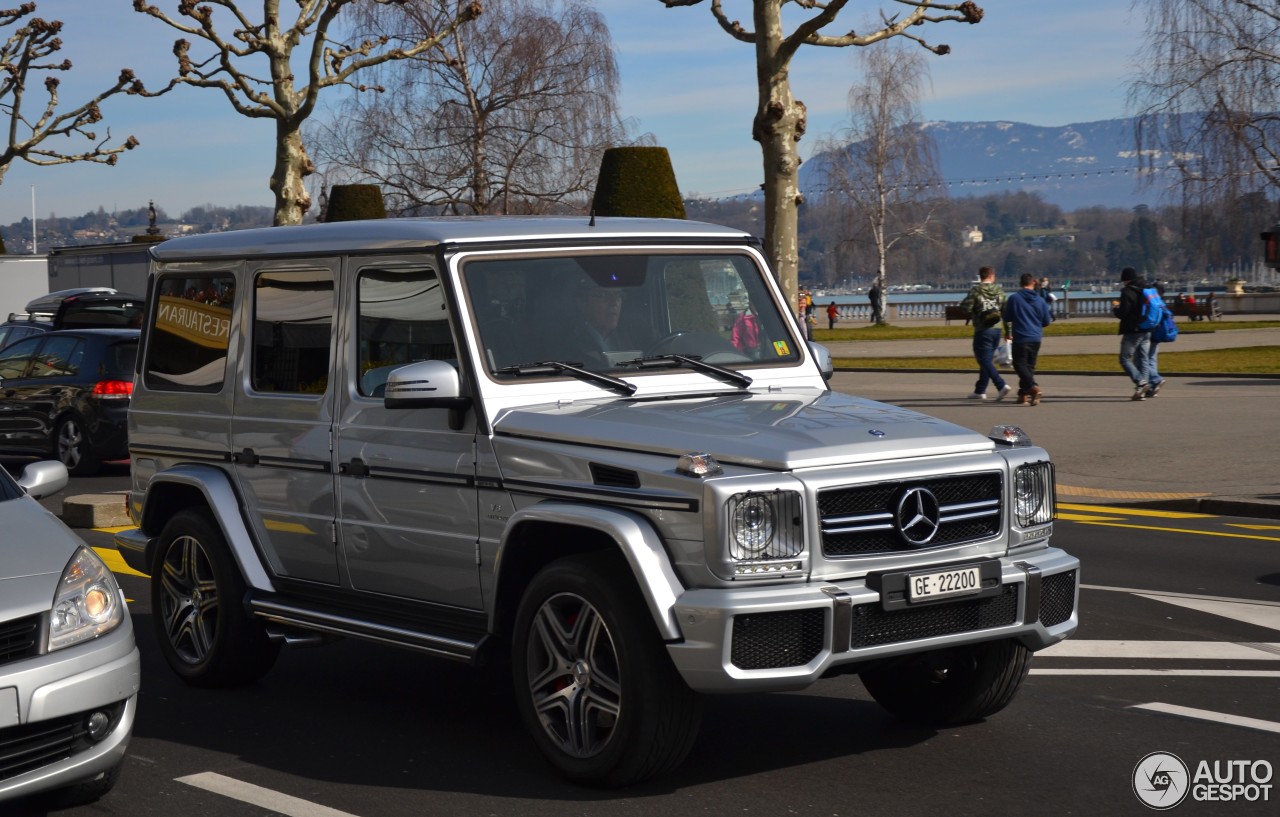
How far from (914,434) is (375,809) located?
2.30m

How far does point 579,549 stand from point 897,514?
3.90ft

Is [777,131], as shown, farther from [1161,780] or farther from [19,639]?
[19,639]

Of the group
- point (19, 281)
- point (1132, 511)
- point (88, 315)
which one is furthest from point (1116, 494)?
point (19, 281)

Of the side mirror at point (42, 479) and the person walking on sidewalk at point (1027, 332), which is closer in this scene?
the side mirror at point (42, 479)

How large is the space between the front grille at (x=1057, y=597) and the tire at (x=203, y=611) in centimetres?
360

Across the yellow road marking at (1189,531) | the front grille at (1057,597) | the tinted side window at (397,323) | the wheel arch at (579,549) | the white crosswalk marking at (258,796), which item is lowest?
the yellow road marking at (1189,531)

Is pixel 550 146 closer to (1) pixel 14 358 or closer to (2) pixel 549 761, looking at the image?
(1) pixel 14 358

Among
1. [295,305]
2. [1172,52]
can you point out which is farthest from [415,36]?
[295,305]

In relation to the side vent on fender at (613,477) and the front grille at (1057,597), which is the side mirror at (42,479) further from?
the front grille at (1057,597)

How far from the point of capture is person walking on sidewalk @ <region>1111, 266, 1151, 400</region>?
2381 cm

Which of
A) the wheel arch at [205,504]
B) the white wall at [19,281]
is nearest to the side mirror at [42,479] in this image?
the wheel arch at [205,504]

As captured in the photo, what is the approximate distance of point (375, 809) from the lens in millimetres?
5793

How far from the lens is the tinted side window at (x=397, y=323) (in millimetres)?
6781

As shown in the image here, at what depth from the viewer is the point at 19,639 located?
5.50m
